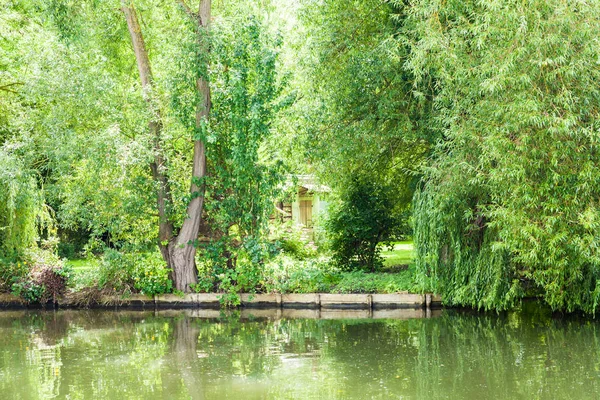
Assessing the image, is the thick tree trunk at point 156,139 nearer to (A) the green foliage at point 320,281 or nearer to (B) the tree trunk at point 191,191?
(B) the tree trunk at point 191,191

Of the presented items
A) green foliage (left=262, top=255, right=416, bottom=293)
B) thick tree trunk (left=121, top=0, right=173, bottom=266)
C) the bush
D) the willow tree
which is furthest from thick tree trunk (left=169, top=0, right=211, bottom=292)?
the willow tree

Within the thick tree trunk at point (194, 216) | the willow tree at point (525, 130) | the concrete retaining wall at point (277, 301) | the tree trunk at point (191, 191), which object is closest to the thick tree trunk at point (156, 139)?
the tree trunk at point (191, 191)

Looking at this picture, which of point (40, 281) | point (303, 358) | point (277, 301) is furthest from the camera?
point (40, 281)

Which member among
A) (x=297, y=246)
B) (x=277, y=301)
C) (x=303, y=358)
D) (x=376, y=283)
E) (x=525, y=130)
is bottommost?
(x=303, y=358)

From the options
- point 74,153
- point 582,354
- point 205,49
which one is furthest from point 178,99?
point 582,354

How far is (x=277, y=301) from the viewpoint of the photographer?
16859 mm

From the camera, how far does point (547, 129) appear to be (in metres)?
11.6

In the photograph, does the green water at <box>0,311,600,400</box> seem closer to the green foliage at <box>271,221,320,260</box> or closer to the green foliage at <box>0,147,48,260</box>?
the green foliage at <box>0,147,48,260</box>

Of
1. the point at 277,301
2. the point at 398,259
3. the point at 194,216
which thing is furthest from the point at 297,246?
the point at 194,216

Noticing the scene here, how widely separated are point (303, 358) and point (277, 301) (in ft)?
18.6

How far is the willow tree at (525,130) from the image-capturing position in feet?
38.7

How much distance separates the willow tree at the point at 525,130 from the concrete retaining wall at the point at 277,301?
2147 millimetres

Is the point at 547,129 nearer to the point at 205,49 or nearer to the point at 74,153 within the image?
the point at 205,49

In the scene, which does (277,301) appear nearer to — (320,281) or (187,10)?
(320,281)
